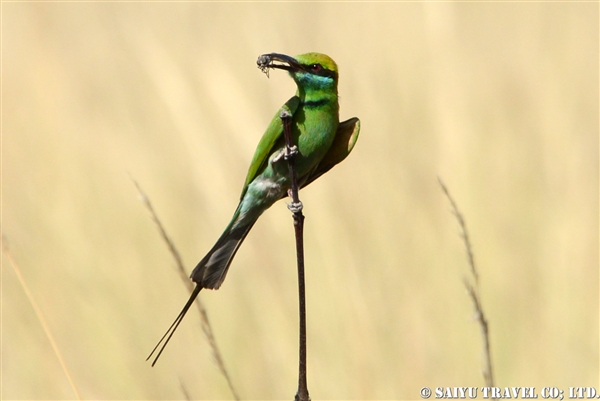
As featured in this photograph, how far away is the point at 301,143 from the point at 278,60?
0.91ft

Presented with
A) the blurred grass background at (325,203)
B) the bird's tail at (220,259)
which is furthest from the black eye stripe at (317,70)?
the blurred grass background at (325,203)

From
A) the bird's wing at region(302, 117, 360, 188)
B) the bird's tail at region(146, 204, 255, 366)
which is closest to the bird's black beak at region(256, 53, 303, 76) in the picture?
the bird's wing at region(302, 117, 360, 188)

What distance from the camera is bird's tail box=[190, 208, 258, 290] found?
219cm

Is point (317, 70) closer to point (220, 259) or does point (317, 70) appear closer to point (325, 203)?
point (220, 259)

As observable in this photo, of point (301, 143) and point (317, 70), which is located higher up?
point (317, 70)

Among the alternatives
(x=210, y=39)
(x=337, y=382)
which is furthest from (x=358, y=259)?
(x=210, y=39)

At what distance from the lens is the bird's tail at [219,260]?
7.17 ft

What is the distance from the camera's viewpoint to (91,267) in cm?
321

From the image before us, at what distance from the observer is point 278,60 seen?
2.29 meters

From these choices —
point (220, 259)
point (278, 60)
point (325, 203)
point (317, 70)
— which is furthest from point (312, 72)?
point (325, 203)

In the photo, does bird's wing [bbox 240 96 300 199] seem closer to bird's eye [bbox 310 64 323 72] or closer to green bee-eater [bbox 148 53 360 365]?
green bee-eater [bbox 148 53 360 365]

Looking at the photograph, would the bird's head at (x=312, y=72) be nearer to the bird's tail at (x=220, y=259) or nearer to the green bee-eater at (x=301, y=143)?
the green bee-eater at (x=301, y=143)

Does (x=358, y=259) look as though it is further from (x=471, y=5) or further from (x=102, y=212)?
(x=471, y=5)

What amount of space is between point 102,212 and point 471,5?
2328 millimetres
